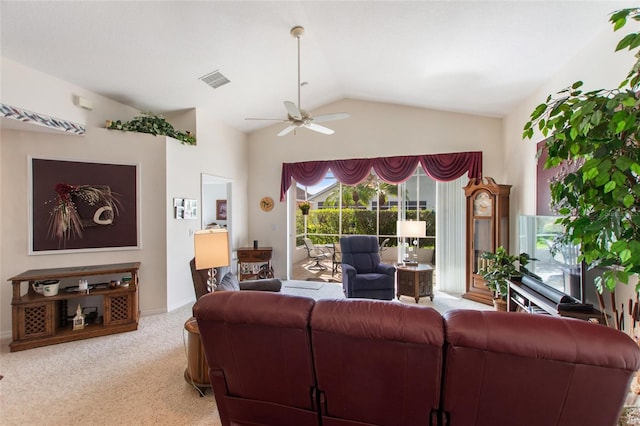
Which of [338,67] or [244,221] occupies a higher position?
[338,67]

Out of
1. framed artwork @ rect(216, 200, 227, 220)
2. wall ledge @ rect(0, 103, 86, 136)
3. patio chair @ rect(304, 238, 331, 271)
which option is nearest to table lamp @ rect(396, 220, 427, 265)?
patio chair @ rect(304, 238, 331, 271)

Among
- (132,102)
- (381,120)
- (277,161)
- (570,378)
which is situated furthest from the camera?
(277,161)

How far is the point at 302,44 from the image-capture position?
11.4 ft

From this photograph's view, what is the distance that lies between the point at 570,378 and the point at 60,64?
489cm

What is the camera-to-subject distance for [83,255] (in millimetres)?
3523

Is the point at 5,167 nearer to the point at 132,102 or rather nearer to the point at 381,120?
the point at 132,102

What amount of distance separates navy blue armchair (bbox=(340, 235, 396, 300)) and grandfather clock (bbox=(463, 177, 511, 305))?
131cm

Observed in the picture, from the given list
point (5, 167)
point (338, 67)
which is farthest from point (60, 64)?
point (338, 67)

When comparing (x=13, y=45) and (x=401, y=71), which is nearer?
(x=13, y=45)

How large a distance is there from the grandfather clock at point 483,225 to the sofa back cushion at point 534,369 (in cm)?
336

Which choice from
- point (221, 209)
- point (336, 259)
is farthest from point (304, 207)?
point (221, 209)

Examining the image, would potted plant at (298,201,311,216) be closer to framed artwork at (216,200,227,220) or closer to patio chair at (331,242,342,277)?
patio chair at (331,242,342,277)

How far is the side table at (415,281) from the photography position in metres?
4.30

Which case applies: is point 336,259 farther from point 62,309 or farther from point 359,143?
point 62,309
